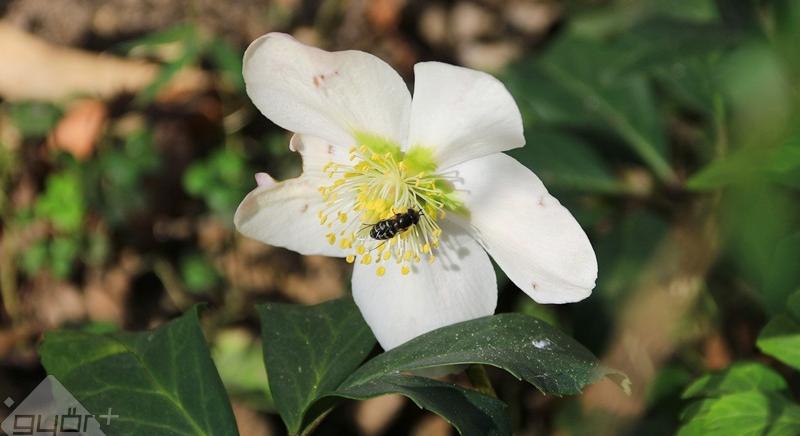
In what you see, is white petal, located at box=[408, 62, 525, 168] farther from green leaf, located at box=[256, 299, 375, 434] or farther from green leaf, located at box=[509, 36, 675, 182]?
green leaf, located at box=[509, 36, 675, 182]

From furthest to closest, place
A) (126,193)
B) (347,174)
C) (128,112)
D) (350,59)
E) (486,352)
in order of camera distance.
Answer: (128,112) < (126,193) < (347,174) < (350,59) < (486,352)

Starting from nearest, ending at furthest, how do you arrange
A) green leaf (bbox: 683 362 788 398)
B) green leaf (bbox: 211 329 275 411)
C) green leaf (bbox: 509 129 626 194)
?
green leaf (bbox: 683 362 788 398), green leaf (bbox: 509 129 626 194), green leaf (bbox: 211 329 275 411)

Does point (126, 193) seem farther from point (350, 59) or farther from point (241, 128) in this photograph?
point (350, 59)

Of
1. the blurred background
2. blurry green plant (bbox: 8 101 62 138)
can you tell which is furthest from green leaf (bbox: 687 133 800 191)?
blurry green plant (bbox: 8 101 62 138)

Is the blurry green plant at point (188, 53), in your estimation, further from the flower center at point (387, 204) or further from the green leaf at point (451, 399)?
the green leaf at point (451, 399)

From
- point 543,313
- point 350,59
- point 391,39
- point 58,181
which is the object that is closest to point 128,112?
point 58,181

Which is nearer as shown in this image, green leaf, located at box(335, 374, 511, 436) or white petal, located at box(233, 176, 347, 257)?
green leaf, located at box(335, 374, 511, 436)

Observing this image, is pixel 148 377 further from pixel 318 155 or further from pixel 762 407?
pixel 762 407

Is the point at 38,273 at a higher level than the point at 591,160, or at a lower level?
lower

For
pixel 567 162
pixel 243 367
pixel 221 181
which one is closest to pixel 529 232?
pixel 567 162
